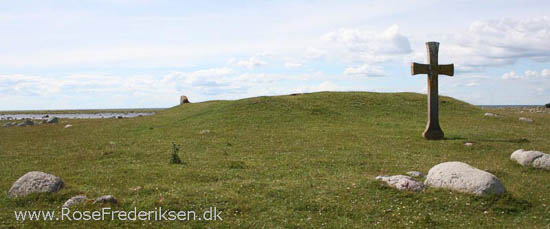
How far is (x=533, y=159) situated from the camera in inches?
720

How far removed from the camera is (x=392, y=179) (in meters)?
14.5

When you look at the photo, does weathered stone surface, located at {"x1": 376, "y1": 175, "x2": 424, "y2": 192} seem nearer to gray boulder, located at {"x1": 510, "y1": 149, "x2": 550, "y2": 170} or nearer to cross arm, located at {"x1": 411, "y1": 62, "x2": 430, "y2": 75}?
gray boulder, located at {"x1": 510, "y1": 149, "x2": 550, "y2": 170}

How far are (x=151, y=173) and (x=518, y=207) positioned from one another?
44.1 ft

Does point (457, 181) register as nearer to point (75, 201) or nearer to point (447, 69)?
point (75, 201)

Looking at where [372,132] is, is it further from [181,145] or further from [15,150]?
[15,150]

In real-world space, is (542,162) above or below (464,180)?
below

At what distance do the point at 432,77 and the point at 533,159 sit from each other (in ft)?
37.9

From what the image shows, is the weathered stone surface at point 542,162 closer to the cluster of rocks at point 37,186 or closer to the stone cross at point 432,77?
the stone cross at point 432,77

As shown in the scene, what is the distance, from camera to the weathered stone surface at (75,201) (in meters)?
12.5

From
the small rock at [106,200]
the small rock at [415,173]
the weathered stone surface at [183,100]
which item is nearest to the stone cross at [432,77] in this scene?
the small rock at [415,173]

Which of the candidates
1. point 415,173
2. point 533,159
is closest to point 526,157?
point 533,159

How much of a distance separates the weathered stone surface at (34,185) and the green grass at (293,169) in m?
0.31

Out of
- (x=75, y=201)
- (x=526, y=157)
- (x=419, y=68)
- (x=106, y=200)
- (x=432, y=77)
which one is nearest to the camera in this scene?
(x=106, y=200)

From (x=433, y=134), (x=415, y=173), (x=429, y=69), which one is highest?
(x=429, y=69)
